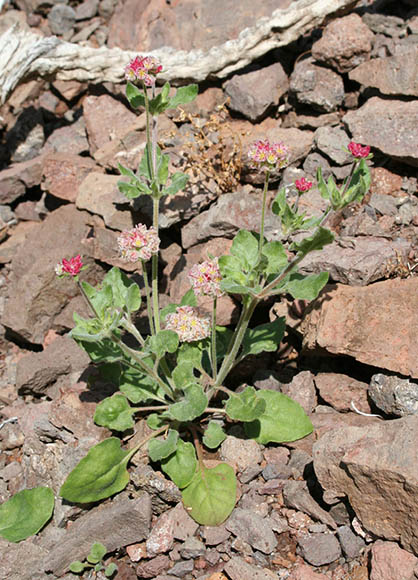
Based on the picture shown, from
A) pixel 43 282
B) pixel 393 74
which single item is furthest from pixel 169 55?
pixel 43 282

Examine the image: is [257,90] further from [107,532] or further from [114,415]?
[107,532]

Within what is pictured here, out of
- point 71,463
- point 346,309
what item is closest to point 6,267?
point 71,463

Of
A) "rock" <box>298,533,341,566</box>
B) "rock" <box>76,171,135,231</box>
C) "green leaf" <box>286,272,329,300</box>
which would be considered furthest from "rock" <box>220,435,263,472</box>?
"rock" <box>76,171,135,231</box>

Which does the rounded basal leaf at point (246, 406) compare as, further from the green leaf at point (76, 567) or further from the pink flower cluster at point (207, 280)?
the green leaf at point (76, 567)

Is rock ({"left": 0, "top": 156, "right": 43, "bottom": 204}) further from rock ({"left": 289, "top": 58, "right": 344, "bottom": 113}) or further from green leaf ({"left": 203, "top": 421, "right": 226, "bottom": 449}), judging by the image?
green leaf ({"left": 203, "top": 421, "right": 226, "bottom": 449})

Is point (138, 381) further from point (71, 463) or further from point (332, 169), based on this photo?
point (332, 169)

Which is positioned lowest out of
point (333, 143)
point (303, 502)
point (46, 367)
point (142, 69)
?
point (303, 502)
